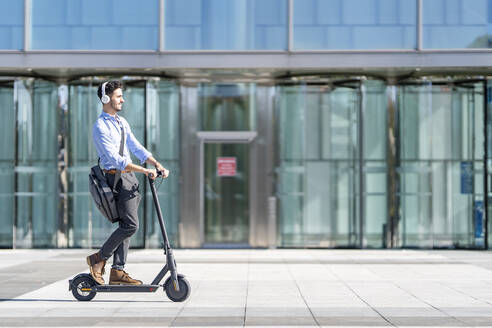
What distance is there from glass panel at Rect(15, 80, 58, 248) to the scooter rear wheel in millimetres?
8086

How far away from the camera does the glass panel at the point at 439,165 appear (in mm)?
15734

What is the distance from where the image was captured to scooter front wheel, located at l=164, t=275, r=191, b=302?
7816 millimetres

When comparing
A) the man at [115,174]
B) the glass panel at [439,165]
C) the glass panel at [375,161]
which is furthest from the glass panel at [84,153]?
the man at [115,174]

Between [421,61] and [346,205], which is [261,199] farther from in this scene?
[421,61]

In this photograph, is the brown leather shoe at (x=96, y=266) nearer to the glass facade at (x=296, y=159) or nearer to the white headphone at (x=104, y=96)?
the white headphone at (x=104, y=96)

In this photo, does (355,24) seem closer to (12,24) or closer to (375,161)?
(375,161)

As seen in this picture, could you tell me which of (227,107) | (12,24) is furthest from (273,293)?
(12,24)

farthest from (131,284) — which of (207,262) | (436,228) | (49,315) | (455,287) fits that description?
(436,228)

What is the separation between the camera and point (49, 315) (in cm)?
714

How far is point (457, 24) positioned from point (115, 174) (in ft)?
31.2

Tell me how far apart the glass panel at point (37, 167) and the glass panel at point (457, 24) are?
7.03 meters

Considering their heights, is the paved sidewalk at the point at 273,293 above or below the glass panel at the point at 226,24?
below

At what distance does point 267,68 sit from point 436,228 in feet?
14.5

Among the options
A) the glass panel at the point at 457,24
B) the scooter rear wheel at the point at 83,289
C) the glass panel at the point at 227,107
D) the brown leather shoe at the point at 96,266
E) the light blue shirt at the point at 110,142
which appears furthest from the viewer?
the glass panel at the point at 227,107
